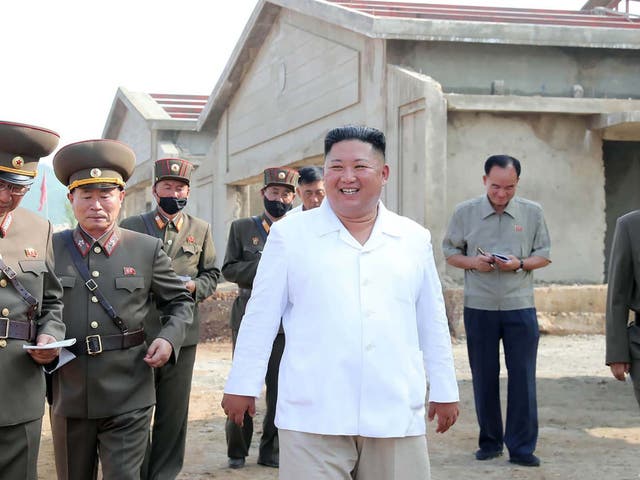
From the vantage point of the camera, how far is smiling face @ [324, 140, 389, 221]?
11.4ft

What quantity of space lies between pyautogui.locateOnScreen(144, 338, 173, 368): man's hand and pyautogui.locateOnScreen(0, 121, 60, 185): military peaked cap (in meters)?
1.03

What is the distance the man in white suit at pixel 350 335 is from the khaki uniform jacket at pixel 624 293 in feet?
5.88

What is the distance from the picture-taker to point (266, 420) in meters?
6.36

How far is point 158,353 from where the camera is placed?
4449mm

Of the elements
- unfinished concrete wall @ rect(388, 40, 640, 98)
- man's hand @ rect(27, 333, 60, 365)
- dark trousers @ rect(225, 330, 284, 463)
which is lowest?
dark trousers @ rect(225, 330, 284, 463)

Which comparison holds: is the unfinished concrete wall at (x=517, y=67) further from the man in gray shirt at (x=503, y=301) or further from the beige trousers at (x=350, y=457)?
the beige trousers at (x=350, y=457)

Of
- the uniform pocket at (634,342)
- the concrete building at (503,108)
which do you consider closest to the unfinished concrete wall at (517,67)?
the concrete building at (503,108)

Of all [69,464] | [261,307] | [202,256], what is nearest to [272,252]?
[261,307]

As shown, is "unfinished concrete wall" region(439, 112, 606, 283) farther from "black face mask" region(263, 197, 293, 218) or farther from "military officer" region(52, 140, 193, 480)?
"military officer" region(52, 140, 193, 480)

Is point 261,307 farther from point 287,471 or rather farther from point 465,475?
point 465,475

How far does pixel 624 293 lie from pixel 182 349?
2.72m

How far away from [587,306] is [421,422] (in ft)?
32.2

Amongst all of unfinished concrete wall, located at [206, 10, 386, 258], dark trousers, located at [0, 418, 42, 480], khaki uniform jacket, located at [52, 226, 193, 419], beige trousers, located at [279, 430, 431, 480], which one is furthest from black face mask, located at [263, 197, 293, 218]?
unfinished concrete wall, located at [206, 10, 386, 258]

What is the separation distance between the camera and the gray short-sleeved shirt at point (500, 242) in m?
6.56
